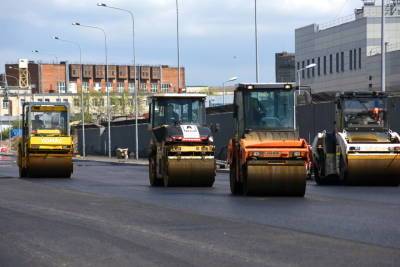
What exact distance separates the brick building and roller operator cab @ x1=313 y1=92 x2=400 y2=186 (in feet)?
396

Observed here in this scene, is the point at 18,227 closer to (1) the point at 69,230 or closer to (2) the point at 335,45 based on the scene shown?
(1) the point at 69,230

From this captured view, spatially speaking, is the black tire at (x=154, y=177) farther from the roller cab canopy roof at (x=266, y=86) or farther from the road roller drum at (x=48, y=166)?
the roller cab canopy roof at (x=266, y=86)

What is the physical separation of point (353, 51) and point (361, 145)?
3000 inches

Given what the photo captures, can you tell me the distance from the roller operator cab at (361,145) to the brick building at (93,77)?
396ft

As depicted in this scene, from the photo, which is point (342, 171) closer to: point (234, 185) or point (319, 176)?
point (319, 176)

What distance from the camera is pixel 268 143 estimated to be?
71.1 feet

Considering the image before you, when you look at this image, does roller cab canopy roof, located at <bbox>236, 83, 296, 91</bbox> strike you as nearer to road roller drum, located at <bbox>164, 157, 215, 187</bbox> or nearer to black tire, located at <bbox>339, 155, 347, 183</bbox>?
road roller drum, located at <bbox>164, 157, 215, 187</bbox>

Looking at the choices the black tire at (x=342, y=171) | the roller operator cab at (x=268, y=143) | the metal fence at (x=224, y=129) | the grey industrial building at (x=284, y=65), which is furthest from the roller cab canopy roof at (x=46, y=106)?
the grey industrial building at (x=284, y=65)

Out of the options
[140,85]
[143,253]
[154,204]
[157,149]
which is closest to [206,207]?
[154,204]

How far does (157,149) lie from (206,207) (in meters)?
9.42

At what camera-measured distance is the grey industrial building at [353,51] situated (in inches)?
3711

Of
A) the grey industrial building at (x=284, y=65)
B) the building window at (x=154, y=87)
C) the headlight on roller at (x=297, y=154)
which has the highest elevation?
the grey industrial building at (x=284, y=65)

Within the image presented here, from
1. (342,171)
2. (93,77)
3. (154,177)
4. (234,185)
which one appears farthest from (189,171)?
(93,77)

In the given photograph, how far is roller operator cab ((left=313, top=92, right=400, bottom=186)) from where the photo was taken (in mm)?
27250
